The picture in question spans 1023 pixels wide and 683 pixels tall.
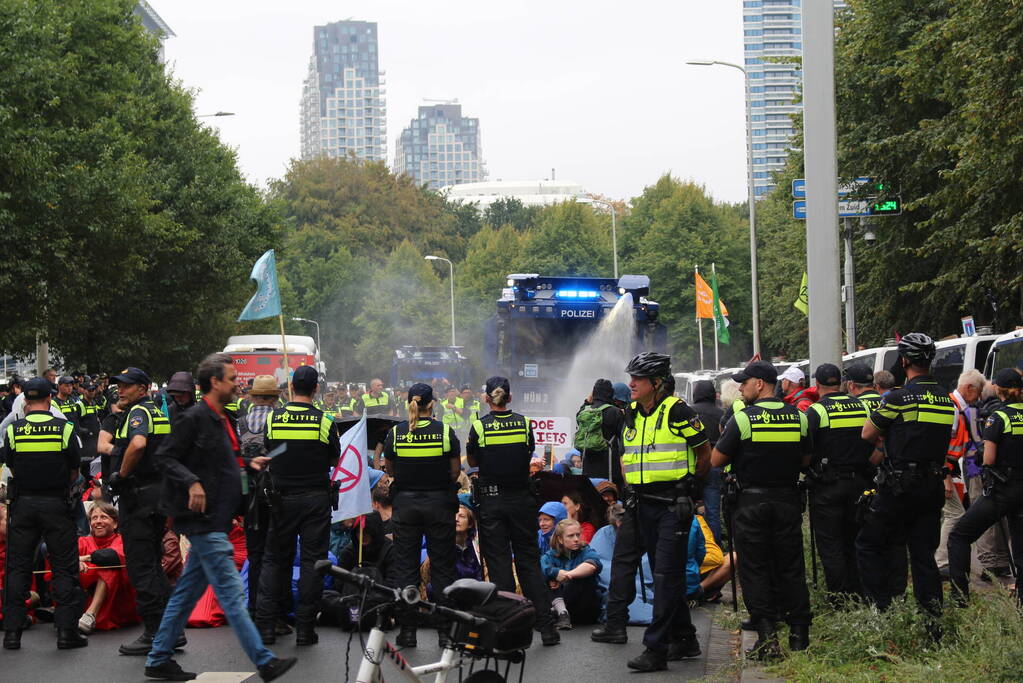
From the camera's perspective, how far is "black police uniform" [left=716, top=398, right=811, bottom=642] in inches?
329

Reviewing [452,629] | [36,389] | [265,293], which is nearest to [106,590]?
[36,389]

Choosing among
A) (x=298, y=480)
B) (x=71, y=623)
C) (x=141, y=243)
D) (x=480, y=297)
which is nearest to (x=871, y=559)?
(x=298, y=480)

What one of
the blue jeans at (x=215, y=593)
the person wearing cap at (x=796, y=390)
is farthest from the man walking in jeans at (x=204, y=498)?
the person wearing cap at (x=796, y=390)

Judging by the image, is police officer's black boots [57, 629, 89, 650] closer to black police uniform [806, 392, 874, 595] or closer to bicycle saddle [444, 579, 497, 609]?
black police uniform [806, 392, 874, 595]

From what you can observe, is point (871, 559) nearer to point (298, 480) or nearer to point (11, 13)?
point (298, 480)

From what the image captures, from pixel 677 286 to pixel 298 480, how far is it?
5537 centimetres

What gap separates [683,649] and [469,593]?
416cm

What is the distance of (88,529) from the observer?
1227cm

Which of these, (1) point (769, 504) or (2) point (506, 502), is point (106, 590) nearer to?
(2) point (506, 502)

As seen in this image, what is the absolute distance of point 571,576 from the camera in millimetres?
10391

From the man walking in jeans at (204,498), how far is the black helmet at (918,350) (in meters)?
4.19

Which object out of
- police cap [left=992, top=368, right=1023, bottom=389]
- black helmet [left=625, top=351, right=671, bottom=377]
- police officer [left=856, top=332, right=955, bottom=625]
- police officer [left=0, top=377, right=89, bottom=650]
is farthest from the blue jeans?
police cap [left=992, top=368, right=1023, bottom=389]

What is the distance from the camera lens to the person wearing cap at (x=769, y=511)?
27.5 feet

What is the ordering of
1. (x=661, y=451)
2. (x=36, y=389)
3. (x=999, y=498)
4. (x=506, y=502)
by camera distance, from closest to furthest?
(x=661, y=451)
(x=999, y=498)
(x=36, y=389)
(x=506, y=502)
